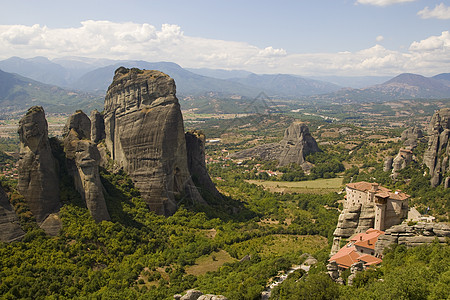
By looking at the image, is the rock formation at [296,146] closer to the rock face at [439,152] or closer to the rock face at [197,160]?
the rock face at [439,152]

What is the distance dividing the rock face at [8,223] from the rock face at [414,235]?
27.1 meters

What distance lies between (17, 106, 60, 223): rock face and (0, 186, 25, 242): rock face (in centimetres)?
220

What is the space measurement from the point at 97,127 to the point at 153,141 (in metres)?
11.0

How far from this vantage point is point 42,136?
107ft

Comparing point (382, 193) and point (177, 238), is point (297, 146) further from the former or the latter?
point (382, 193)

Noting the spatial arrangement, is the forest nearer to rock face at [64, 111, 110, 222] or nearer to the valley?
the valley

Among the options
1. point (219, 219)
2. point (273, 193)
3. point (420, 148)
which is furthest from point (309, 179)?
point (219, 219)

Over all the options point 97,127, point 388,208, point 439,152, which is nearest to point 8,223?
point 97,127

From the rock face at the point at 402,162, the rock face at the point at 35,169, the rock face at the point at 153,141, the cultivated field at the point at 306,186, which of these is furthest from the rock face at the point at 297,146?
the rock face at the point at 35,169

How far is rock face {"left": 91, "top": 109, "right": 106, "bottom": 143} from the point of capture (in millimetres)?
47156

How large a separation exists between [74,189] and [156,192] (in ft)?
30.1

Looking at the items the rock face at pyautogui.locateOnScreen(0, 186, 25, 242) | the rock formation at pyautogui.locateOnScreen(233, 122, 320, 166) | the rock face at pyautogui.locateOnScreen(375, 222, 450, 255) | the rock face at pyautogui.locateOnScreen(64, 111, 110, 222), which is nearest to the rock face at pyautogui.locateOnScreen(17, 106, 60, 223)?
the rock face at pyautogui.locateOnScreen(0, 186, 25, 242)

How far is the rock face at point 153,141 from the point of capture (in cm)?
4081

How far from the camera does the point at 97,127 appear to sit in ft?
155
